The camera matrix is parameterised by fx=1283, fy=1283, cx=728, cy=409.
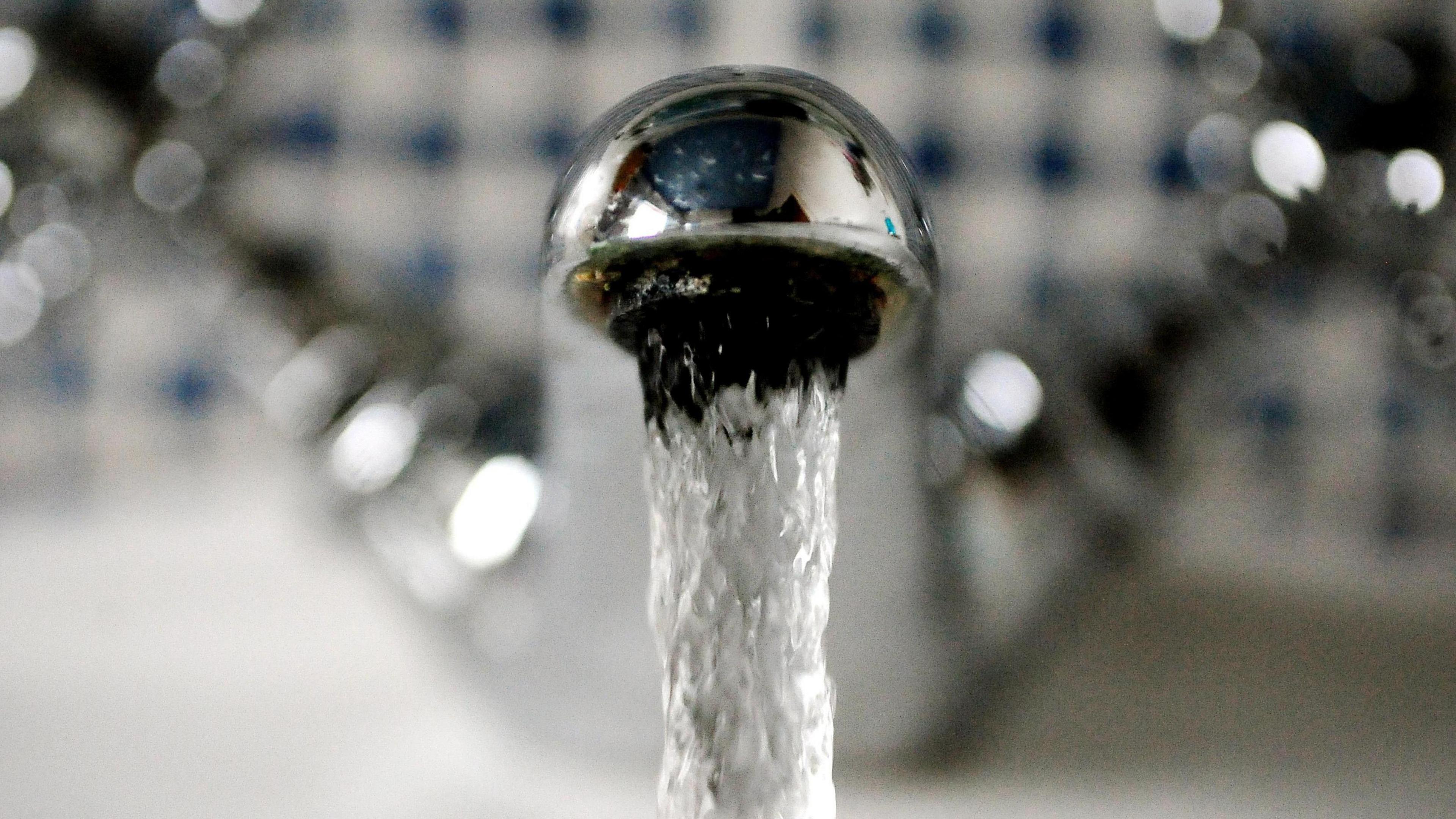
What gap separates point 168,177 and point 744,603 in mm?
263

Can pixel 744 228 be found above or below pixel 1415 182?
below

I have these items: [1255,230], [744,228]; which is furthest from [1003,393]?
[744,228]

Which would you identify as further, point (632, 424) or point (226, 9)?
point (226, 9)

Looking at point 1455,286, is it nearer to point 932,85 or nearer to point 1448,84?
point 1448,84

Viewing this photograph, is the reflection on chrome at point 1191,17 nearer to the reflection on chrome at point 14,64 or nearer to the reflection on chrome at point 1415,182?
the reflection on chrome at point 1415,182

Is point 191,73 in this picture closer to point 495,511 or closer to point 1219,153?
point 495,511

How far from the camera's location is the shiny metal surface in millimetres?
154

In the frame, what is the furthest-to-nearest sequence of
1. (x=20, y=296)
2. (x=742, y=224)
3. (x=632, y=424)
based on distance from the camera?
(x=20, y=296) < (x=632, y=424) < (x=742, y=224)

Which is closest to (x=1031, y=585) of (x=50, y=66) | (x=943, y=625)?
(x=943, y=625)

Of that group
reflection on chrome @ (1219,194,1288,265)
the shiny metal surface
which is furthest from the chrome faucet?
reflection on chrome @ (1219,194,1288,265)

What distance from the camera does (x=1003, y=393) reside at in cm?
34

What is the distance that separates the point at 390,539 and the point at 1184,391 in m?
0.22

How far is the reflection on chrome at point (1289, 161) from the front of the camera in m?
0.33

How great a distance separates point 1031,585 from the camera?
327mm
